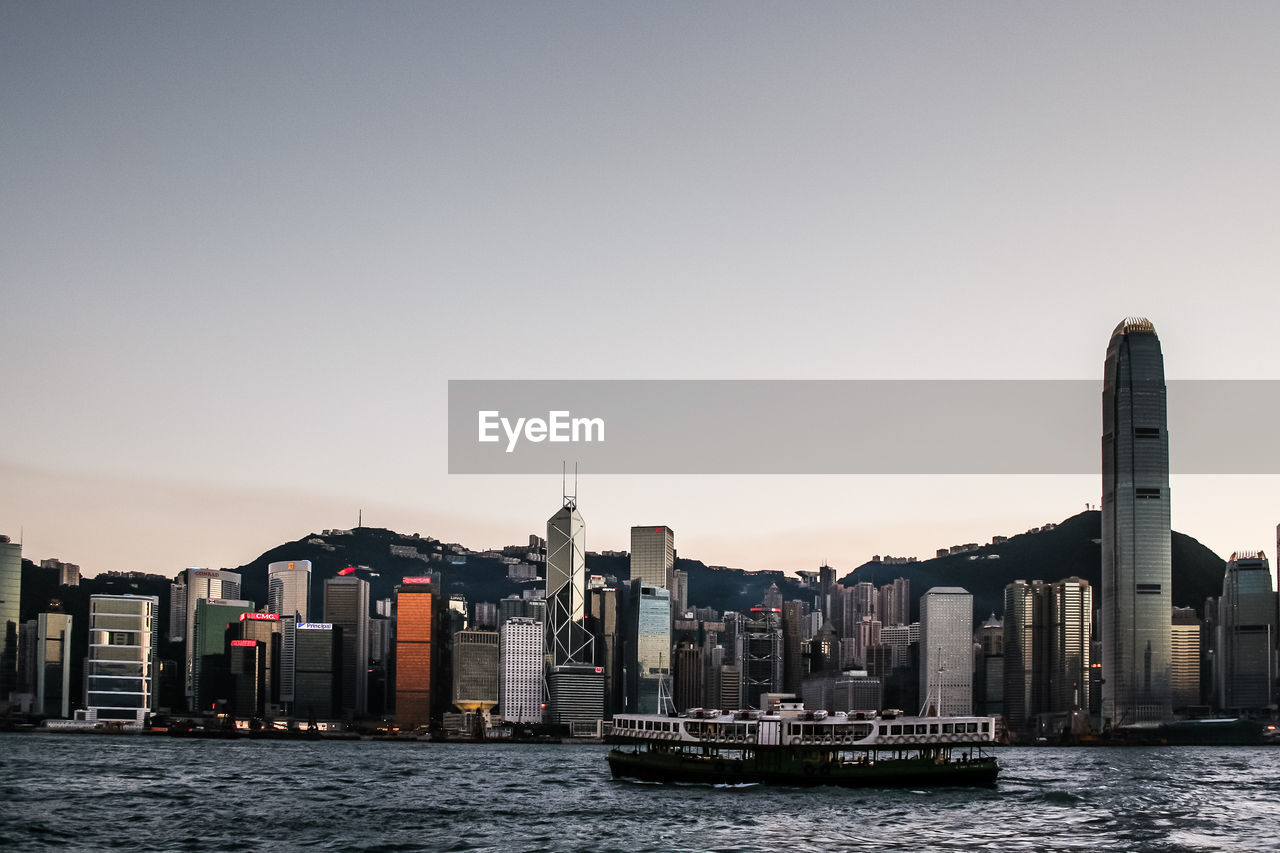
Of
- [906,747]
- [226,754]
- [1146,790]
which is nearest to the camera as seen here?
[906,747]

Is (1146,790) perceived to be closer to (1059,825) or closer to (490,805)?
(1059,825)

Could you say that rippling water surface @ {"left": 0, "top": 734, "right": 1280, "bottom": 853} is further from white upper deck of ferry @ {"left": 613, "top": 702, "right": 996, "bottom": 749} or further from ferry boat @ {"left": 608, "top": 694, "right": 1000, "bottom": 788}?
white upper deck of ferry @ {"left": 613, "top": 702, "right": 996, "bottom": 749}

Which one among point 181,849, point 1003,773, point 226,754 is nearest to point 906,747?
point 1003,773

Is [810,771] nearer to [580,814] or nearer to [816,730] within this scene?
[816,730]

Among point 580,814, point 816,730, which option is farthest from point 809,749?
point 580,814

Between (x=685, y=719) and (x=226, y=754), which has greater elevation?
(x=685, y=719)

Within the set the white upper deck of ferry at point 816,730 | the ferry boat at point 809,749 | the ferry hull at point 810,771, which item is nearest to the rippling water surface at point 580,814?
the ferry hull at point 810,771
